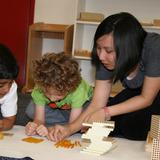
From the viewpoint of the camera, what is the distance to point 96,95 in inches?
56.0

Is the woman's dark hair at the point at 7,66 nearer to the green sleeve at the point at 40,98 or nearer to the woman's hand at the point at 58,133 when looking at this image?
the green sleeve at the point at 40,98

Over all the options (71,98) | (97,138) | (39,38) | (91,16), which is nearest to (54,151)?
(97,138)

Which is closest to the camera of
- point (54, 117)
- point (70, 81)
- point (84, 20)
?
point (70, 81)

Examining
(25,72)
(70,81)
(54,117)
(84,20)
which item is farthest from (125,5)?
(70,81)

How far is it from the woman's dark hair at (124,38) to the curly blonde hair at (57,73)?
0.59 feet

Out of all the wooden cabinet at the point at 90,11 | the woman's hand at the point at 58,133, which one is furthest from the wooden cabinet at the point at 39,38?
the woman's hand at the point at 58,133

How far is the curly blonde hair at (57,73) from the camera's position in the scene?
4.19 feet

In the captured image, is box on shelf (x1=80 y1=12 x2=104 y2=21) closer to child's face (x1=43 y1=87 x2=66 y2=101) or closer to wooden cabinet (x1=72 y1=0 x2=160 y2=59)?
wooden cabinet (x1=72 y1=0 x2=160 y2=59)

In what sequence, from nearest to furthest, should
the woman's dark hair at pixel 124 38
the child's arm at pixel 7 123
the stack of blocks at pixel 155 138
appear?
the stack of blocks at pixel 155 138 → the woman's dark hair at pixel 124 38 → the child's arm at pixel 7 123

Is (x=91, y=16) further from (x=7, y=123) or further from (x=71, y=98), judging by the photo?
(x=7, y=123)

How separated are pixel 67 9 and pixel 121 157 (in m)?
2.18

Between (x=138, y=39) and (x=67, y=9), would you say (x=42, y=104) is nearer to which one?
(x=138, y=39)

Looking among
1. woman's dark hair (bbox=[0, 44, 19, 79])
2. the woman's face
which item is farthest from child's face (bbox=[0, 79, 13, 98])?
the woman's face

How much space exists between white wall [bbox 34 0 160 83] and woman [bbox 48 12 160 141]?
163cm
